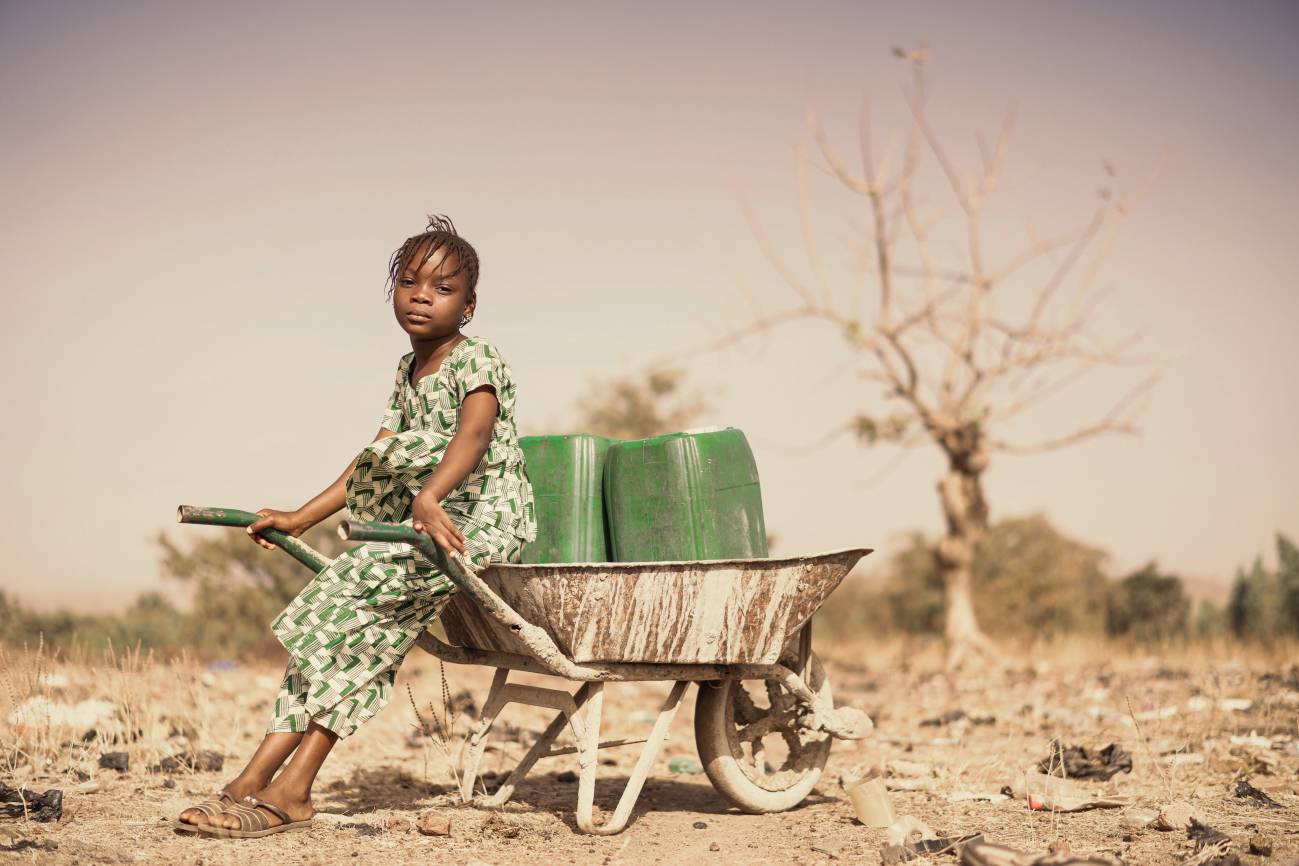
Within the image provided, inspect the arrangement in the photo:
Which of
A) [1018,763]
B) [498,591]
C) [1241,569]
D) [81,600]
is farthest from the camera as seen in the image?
[81,600]

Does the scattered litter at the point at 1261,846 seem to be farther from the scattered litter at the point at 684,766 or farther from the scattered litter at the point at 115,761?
the scattered litter at the point at 115,761

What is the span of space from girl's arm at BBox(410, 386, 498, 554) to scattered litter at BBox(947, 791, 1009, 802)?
7.53ft

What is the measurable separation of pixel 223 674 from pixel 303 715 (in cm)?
521

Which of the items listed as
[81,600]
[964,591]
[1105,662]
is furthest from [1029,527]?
[81,600]

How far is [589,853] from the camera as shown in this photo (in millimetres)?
3461

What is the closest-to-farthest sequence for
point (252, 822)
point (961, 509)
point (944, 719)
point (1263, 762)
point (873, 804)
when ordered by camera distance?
point (252, 822) < point (873, 804) < point (1263, 762) < point (944, 719) < point (961, 509)

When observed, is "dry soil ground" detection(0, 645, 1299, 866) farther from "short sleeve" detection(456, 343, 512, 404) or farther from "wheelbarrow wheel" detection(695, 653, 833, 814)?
"short sleeve" detection(456, 343, 512, 404)

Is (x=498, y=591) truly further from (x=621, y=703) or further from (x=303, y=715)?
(x=621, y=703)

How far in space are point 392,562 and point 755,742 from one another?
5.58 feet

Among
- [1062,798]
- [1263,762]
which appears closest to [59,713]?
[1062,798]

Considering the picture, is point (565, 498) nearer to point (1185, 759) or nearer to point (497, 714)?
point (497, 714)

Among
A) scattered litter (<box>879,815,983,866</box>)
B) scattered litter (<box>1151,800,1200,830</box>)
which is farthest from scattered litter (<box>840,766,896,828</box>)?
scattered litter (<box>1151,800,1200,830</box>)

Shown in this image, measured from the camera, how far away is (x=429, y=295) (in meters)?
3.57

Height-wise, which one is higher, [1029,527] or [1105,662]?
[1029,527]
